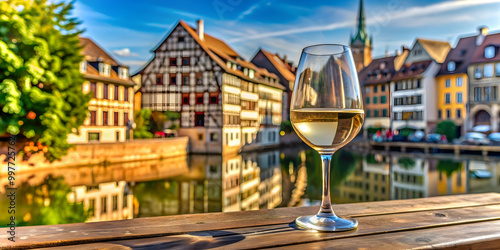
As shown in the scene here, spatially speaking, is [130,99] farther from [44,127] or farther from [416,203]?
[416,203]

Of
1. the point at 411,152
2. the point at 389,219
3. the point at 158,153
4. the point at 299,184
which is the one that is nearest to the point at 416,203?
the point at 389,219

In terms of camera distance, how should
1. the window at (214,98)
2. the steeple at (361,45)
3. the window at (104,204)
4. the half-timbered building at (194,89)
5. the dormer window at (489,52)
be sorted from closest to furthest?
the window at (104,204)
the half-timbered building at (194,89)
the window at (214,98)
the dormer window at (489,52)
the steeple at (361,45)

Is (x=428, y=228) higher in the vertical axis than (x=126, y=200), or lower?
higher

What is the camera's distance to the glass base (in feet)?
2.75

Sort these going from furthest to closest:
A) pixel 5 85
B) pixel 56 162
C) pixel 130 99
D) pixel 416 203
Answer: pixel 130 99, pixel 56 162, pixel 5 85, pixel 416 203

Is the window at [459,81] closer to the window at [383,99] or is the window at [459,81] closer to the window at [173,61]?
the window at [383,99]

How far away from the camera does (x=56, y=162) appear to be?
47.0ft

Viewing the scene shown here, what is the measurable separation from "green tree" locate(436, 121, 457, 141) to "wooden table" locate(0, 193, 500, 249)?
27251mm

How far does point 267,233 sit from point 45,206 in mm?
9891

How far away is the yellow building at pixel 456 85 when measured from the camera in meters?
26.8

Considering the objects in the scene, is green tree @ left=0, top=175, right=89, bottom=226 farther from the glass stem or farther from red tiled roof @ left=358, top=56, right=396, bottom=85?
red tiled roof @ left=358, top=56, right=396, bottom=85

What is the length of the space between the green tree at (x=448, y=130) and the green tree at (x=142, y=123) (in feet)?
57.7

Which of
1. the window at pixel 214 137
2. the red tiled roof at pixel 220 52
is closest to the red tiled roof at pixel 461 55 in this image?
the red tiled roof at pixel 220 52

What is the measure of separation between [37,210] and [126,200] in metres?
2.25
